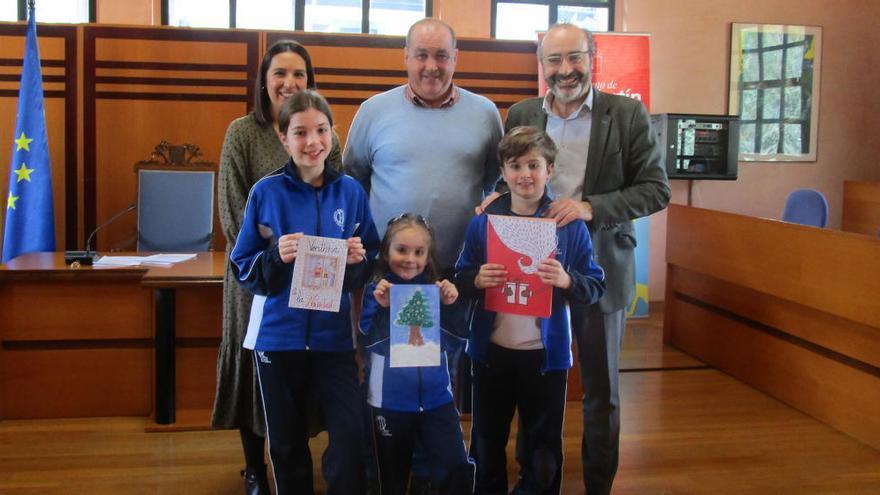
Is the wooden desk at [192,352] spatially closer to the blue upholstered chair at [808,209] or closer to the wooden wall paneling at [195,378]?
the wooden wall paneling at [195,378]

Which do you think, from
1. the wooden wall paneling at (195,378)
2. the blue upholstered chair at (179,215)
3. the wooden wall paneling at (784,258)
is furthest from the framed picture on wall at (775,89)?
the wooden wall paneling at (195,378)

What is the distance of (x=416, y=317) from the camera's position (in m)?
2.18

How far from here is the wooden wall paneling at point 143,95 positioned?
5.71 m

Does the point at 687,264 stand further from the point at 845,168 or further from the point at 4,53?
the point at 4,53

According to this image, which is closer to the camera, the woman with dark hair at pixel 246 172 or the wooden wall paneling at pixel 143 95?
the woman with dark hair at pixel 246 172

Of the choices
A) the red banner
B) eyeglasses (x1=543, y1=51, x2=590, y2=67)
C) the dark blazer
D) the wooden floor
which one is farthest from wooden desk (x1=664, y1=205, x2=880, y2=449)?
eyeglasses (x1=543, y1=51, x2=590, y2=67)

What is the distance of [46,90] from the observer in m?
5.67

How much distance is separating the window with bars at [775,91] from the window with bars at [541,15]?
121 cm

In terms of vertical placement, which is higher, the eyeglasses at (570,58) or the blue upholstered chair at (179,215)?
the eyeglasses at (570,58)

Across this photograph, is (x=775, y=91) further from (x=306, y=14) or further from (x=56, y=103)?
(x=56, y=103)

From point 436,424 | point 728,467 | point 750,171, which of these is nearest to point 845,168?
point 750,171

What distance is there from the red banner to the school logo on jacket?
4437mm

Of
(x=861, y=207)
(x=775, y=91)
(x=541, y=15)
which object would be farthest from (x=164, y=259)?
(x=861, y=207)

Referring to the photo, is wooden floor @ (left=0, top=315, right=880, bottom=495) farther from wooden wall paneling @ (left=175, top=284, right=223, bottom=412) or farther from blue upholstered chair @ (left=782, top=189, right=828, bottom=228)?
blue upholstered chair @ (left=782, top=189, right=828, bottom=228)
